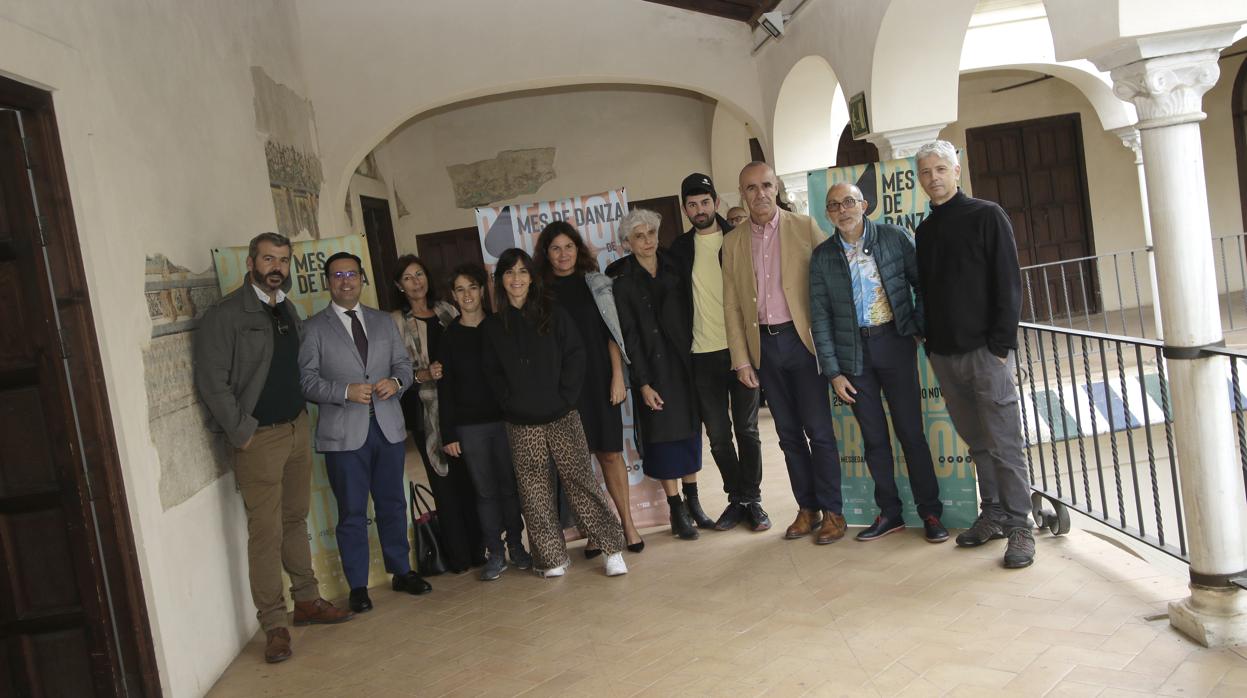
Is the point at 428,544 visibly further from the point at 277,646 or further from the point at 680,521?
the point at 680,521

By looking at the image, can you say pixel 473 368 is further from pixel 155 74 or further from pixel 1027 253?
pixel 1027 253

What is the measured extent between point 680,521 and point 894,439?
1202mm

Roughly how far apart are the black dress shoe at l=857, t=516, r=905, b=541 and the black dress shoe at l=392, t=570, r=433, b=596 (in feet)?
7.15

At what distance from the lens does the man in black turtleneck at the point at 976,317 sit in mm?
4160

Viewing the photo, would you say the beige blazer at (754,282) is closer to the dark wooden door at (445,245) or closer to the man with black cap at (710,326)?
the man with black cap at (710,326)

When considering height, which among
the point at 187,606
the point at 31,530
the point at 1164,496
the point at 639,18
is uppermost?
the point at 639,18

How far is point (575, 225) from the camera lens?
5555 millimetres

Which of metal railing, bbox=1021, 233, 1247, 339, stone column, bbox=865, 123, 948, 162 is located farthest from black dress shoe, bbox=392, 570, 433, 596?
metal railing, bbox=1021, 233, 1247, 339

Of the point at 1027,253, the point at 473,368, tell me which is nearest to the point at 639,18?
the point at 473,368

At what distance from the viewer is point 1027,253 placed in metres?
14.2

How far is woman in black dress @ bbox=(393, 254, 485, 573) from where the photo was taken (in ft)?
17.0

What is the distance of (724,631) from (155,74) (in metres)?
3.61

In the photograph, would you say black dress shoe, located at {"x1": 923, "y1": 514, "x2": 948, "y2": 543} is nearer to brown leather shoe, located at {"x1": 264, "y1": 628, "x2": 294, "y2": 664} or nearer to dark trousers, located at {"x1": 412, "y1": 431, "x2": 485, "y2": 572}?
dark trousers, located at {"x1": 412, "y1": 431, "x2": 485, "y2": 572}

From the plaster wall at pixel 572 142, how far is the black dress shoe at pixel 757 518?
323 inches
